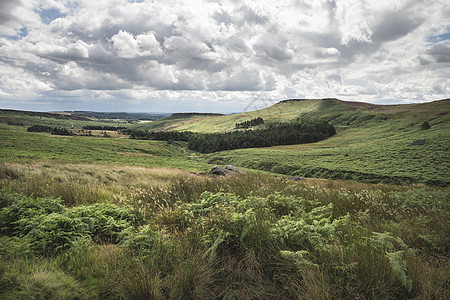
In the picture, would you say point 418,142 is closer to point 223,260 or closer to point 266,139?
point 266,139

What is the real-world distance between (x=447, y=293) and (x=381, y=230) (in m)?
2.07

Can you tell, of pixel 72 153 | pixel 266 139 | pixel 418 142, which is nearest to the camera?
pixel 72 153

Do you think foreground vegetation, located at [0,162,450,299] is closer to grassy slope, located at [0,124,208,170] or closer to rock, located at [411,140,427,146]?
grassy slope, located at [0,124,208,170]

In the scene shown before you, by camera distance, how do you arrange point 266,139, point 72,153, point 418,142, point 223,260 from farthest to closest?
point 266,139 → point 418,142 → point 72,153 → point 223,260

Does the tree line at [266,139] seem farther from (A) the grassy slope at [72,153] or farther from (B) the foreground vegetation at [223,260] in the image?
(B) the foreground vegetation at [223,260]

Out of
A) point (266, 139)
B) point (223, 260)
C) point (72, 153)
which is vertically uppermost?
point (223, 260)

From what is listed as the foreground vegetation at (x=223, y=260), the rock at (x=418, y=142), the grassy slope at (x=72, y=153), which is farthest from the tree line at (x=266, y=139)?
the foreground vegetation at (x=223, y=260)

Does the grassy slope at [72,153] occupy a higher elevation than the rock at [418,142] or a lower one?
lower

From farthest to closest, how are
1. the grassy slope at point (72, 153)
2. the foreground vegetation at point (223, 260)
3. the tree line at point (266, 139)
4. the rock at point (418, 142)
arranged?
the tree line at point (266, 139) < the rock at point (418, 142) < the grassy slope at point (72, 153) < the foreground vegetation at point (223, 260)

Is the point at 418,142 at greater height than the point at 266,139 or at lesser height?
greater

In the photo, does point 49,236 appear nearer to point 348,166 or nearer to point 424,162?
point 348,166

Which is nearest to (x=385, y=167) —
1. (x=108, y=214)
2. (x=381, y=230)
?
(x=381, y=230)

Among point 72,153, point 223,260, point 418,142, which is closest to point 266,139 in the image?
point 418,142

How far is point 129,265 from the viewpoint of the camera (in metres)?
3.14
